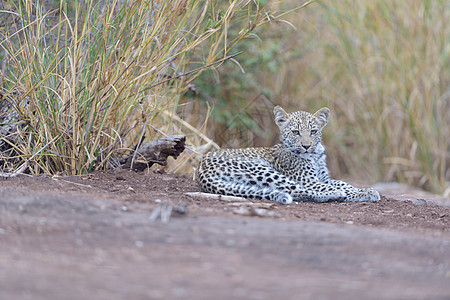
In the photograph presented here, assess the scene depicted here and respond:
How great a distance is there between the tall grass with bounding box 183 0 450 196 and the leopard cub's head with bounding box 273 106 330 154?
9.07 feet

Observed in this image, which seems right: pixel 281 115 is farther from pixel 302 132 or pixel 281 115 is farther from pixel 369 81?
pixel 369 81

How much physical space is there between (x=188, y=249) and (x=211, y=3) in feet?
10.0

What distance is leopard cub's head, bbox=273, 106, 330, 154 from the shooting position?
241 inches

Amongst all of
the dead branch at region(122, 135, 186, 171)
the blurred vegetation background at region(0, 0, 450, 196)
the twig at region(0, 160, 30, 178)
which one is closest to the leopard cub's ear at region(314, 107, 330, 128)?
the dead branch at region(122, 135, 186, 171)

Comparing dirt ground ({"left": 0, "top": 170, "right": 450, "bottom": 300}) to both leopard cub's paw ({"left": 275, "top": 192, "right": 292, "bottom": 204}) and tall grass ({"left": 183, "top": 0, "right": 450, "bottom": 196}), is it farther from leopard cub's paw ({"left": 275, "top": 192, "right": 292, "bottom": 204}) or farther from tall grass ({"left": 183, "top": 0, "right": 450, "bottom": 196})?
tall grass ({"left": 183, "top": 0, "right": 450, "bottom": 196})

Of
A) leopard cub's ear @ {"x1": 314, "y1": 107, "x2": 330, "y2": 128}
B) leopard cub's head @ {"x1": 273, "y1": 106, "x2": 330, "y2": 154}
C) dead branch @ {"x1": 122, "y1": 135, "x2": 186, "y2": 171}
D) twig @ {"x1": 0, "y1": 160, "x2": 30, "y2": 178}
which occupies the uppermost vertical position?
leopard cub's ear @ {"x1": 314, "y1": 107, "x2": 330, "y2": 128}

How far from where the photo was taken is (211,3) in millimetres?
5562

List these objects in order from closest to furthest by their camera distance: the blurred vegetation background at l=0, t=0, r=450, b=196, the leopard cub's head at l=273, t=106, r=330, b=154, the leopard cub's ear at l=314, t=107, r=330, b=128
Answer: the leopard cub's head at l=273, t=106, r=330, b=154 < the leopard cub's ear at l=314, t=107, r=330, b=128 < the blurred vegetation background at l=0, t=0, r=450, b=196

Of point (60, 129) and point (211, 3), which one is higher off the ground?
point (211, 3)

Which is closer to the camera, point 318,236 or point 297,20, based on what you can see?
point 318,236

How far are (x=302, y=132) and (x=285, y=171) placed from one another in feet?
1.39

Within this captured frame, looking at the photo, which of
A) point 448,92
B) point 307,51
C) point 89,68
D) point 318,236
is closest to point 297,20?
point 307,51

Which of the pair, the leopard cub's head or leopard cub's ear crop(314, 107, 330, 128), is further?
leopard cub's ear crop(314, 107, 330, 128)

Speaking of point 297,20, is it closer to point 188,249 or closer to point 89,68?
point 89,68
